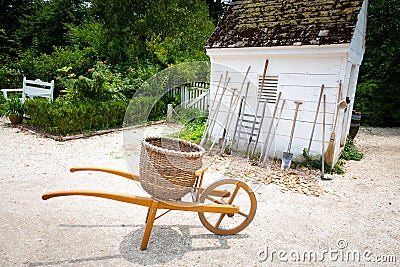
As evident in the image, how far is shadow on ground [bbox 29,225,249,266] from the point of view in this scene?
2811 mm

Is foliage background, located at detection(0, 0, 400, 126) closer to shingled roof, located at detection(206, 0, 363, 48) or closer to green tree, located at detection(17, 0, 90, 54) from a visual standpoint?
green tree, located at detection(17, 0, 90, 54)

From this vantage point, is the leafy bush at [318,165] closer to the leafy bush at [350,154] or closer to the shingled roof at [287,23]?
the leafy bush at [350,154]

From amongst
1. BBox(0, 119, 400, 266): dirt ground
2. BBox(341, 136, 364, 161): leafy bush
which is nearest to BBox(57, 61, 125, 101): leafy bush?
BBox(0, 119, 400, 266): dirt ground

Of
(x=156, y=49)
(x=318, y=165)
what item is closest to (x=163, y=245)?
(x=318, y=165)

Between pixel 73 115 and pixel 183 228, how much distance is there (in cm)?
545

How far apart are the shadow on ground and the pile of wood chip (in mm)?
1544

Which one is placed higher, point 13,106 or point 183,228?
point 13,106

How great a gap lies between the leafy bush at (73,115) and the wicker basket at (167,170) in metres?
5.49

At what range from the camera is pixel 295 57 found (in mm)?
6164

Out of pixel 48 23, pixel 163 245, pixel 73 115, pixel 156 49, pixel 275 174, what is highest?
pixel 48 23

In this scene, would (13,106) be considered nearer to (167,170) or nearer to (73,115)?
(73,115)

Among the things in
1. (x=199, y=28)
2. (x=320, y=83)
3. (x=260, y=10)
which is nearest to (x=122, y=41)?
(x=199, y=28)

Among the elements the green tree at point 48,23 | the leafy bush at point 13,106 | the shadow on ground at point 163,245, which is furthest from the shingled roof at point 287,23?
the green tree at point 48,23

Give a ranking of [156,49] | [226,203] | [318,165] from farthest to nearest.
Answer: [156,49]
[318,165]
[226,203]
